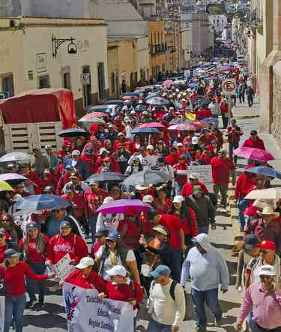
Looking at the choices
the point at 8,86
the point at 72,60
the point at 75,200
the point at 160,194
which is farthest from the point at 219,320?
the point at 72,60

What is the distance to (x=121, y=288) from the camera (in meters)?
7.63

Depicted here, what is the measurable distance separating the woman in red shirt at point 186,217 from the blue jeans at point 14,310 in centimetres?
254

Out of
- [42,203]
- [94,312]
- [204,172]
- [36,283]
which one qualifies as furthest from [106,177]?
[94,312]

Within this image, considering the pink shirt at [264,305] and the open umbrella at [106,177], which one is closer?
the pink shirt at [264,305]

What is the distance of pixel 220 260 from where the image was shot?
8.52m

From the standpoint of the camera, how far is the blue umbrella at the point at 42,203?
10484 millimetres

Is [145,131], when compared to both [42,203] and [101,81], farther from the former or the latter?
[101,81]

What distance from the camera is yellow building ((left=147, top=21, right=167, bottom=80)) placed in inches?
2494

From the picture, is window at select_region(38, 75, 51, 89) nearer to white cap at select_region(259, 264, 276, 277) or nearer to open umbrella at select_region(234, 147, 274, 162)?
open umbrella at select_region(234, 147, 274, 162)

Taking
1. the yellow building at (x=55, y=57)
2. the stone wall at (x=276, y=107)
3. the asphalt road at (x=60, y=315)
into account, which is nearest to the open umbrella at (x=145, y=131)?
the stone wall at (x=276, y=107)

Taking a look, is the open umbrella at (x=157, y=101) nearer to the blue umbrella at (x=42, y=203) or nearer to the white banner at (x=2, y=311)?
the blue umbrella at (x=42, y=203)

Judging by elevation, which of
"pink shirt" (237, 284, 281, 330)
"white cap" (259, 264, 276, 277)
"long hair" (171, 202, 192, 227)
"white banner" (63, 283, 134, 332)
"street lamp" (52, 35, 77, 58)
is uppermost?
"street lamp" (52, 35, 77, 58)

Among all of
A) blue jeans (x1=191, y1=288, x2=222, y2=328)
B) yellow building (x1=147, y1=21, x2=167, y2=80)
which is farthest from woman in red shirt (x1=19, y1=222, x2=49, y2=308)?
yellow building (x1=147, y1=21, x2=167, y2=80)

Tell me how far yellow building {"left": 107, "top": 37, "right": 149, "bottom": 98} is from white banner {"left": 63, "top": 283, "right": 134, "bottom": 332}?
3680 cm
